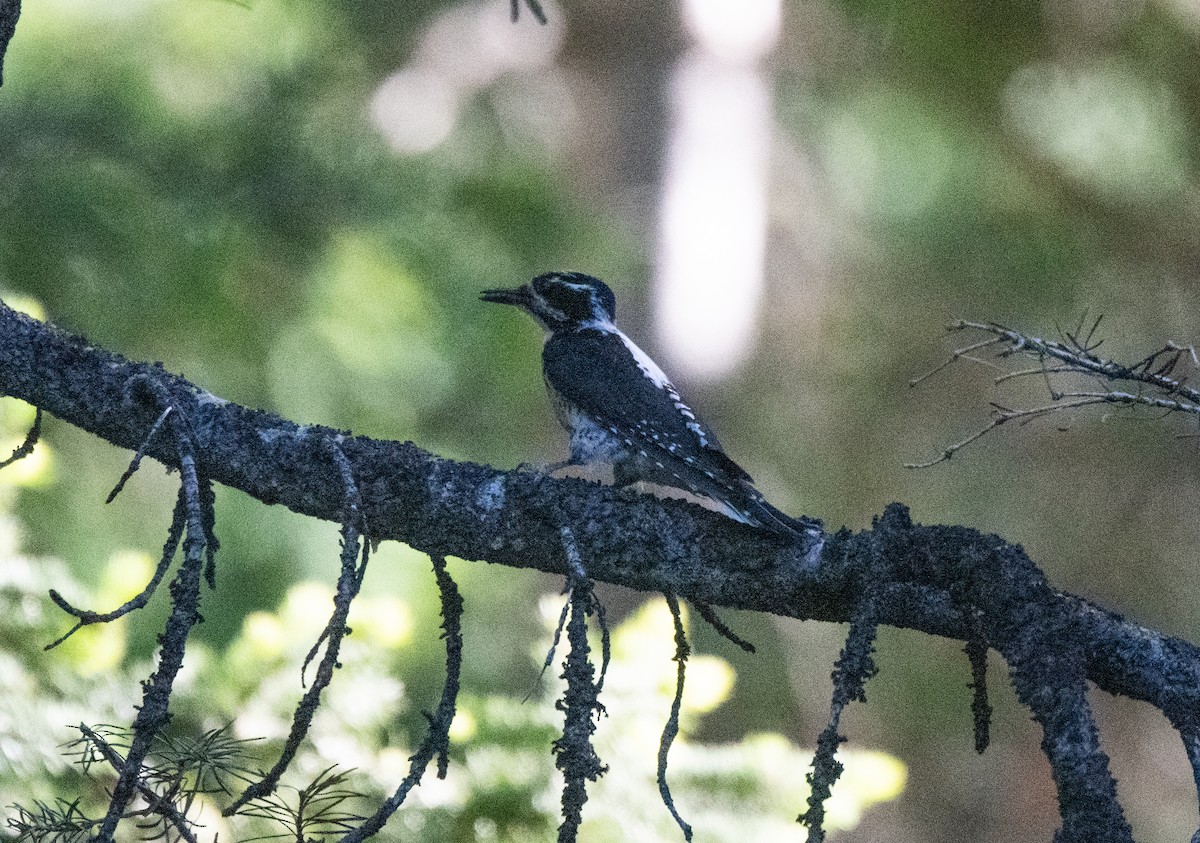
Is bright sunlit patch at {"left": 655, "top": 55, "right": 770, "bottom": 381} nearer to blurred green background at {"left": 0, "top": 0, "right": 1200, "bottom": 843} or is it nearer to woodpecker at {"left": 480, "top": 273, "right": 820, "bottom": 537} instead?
blurred green background at {"left": 0, "top": 0, "right": 1200, "bottom": 843}

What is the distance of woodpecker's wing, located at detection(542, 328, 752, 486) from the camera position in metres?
3.93

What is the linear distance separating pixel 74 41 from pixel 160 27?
19.6 inches

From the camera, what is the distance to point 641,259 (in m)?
7.93

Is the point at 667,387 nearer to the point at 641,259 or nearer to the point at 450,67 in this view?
the point at 641,259

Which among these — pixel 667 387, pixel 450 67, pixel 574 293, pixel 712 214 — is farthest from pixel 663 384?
pixel 450 67

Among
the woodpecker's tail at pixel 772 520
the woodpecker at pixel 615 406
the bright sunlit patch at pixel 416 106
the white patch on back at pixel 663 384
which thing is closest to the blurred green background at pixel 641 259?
the bright sunlit patch at pixel 416 106

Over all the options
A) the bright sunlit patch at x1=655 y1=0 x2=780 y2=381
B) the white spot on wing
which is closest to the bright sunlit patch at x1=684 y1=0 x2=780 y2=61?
the bright sunlit patch at x1=655 y1=0 x2=780 y2=381

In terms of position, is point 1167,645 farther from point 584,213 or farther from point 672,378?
point 672,378

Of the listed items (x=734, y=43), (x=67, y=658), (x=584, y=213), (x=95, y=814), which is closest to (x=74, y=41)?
(x=584, y=213)

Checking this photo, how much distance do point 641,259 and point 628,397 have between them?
374 centimetres

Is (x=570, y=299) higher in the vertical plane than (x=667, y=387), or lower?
higher

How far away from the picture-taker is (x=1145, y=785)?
10.6 m

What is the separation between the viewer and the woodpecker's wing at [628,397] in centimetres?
393

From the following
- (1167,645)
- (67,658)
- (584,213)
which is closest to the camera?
(1167,645)
